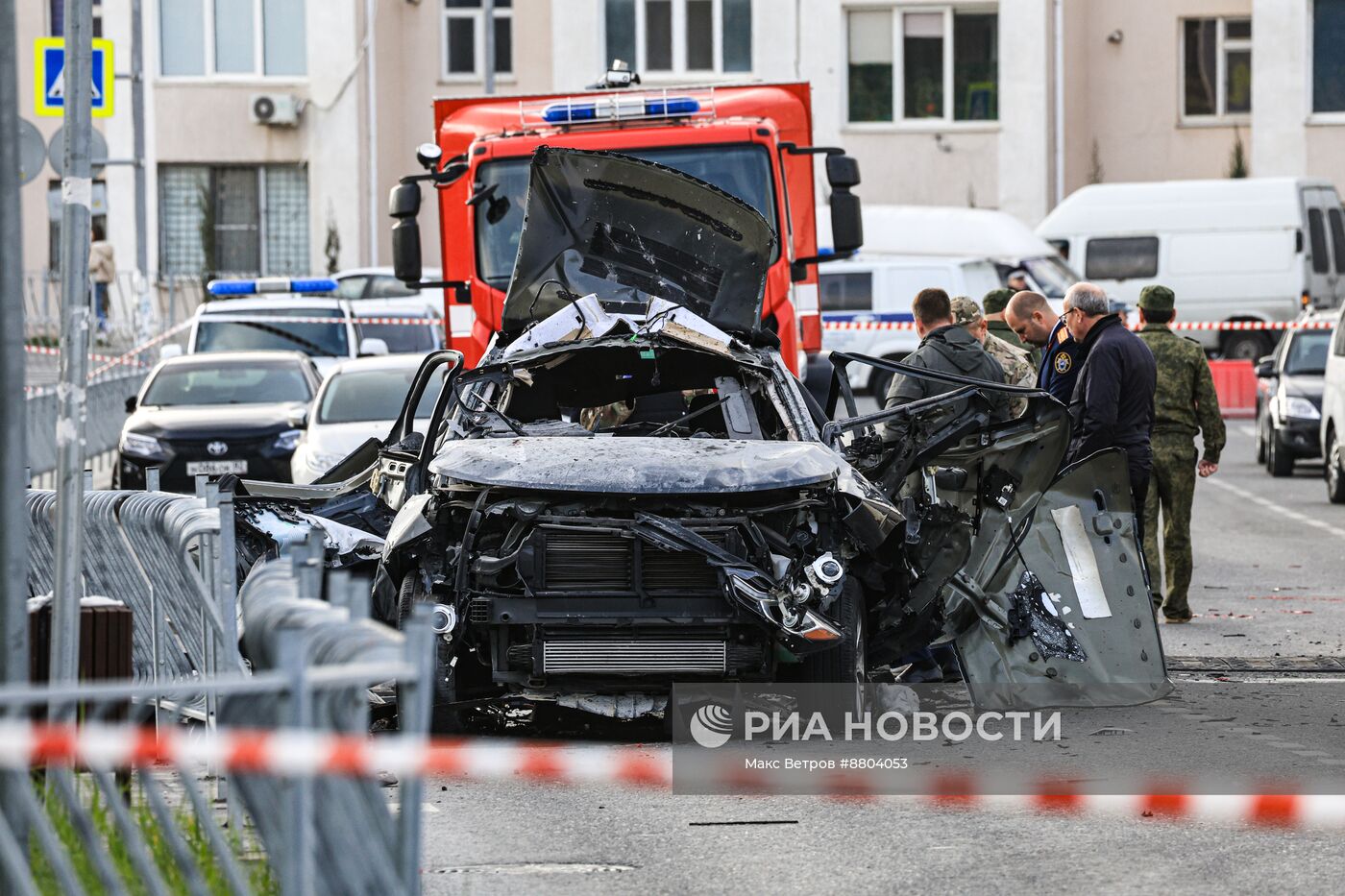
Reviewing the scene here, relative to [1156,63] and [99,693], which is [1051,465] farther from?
[1156,63]

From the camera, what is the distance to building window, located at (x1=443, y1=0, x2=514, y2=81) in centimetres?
4141

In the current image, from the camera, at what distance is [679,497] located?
328 inches

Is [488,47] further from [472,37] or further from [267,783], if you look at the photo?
[267,783]

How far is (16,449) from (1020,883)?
9.72 feet

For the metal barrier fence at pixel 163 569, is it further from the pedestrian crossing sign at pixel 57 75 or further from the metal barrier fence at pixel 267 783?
the pedestrian crossing sign at pixel 57 75

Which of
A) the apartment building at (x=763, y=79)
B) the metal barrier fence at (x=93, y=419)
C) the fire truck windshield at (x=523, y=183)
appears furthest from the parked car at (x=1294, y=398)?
the apartment building at (x=763, y=79)

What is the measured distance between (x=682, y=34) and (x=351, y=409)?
24.6 metres

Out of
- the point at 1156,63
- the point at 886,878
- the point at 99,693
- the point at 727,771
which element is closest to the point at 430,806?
the point at 727,771

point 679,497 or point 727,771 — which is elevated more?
point 679,497

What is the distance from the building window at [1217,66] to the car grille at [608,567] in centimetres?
3489

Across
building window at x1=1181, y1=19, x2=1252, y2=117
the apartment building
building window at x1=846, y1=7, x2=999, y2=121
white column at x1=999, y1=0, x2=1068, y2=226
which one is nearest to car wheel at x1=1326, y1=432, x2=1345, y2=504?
white column at x1=999, y1=0, x2=1068, y2=226

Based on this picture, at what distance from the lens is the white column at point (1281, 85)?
3922cm

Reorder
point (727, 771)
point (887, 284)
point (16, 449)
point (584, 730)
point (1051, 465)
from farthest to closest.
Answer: point (887, 284)
point (1051, 465)
point (584, 730)
point (727, 771)
point (16, 449)

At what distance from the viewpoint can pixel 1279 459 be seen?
22.4m
